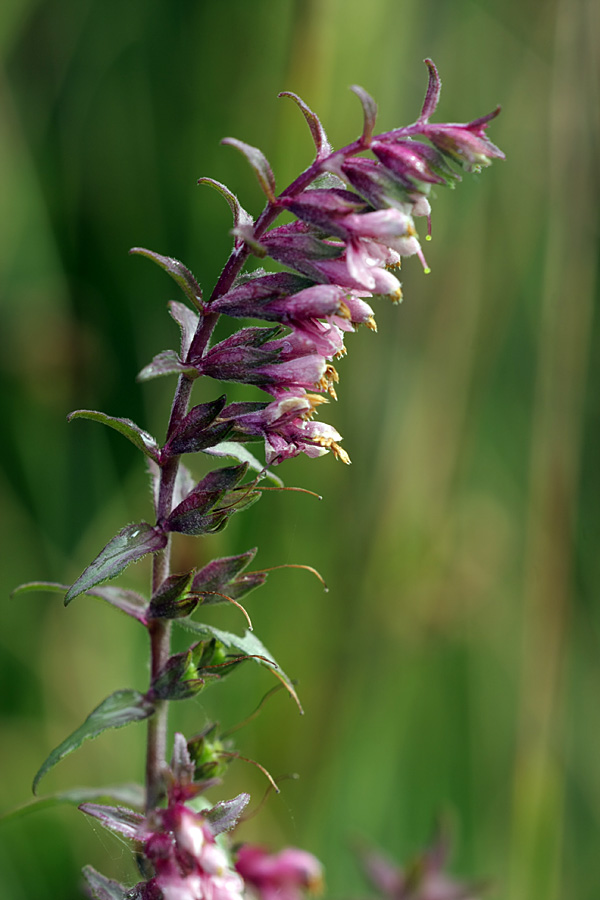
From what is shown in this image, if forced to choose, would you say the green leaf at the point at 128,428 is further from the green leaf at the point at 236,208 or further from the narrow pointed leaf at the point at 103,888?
the narrow pointed leaf at the point at 103,888

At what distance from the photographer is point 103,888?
94 centimetres

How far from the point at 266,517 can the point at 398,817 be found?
0.89 m

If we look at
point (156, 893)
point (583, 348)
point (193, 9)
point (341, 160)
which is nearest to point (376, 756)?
point (583, 348)

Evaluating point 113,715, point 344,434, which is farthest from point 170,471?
point 344,434

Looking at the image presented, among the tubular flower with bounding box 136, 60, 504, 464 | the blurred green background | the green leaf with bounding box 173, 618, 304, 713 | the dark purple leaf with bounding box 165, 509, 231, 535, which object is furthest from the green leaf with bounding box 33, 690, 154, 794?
the blurred green background

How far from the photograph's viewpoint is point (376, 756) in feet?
7.98

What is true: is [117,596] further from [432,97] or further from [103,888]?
[432,97]

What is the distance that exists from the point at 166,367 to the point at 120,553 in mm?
209

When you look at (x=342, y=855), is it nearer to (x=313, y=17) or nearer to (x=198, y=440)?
(x=198, y=440)

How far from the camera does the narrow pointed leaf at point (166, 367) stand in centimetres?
87

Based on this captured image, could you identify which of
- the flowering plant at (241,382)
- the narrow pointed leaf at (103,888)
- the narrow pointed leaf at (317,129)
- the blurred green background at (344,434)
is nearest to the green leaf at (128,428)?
the flowering plant at (241,382)

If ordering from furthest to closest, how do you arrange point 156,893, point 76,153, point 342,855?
point 76,153, point 342,855, point 156,893

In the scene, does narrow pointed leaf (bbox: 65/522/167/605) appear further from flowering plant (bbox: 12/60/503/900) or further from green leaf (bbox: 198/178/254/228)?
green leaf (bbox: 198/178/254/228)

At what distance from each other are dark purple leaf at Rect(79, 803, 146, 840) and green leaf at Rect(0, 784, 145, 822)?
0.47ft
